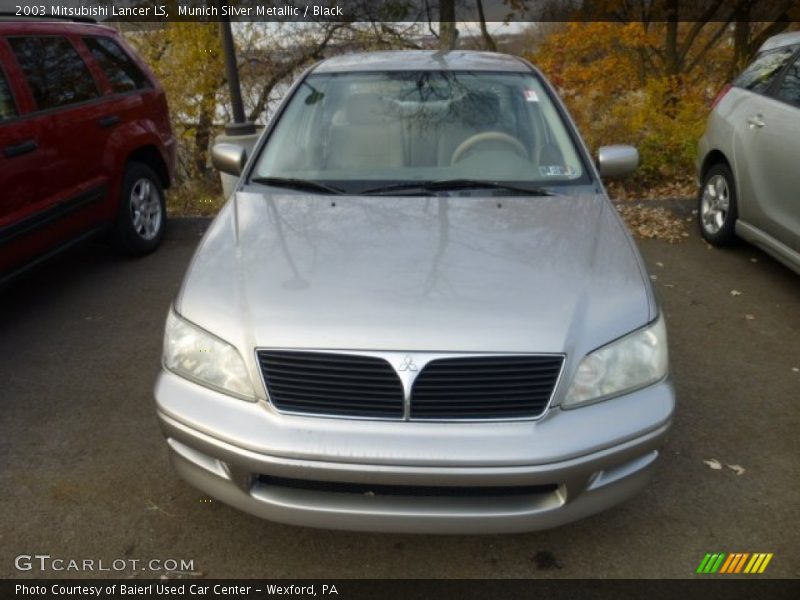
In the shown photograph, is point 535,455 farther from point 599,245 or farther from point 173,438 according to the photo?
point 173,438


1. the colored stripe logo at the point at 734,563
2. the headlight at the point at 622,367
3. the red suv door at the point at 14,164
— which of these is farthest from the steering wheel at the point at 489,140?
the red suv door at the point at 14,164

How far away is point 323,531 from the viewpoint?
8.46 ft

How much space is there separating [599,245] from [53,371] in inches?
121

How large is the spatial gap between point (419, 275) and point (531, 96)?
1.68 meters

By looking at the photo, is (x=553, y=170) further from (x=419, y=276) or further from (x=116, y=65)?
(x=116, y=65)

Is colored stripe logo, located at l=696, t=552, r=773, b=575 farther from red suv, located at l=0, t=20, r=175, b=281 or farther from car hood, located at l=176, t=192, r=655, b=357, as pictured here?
red suv, located at l=0, t=20, r=175, b=281

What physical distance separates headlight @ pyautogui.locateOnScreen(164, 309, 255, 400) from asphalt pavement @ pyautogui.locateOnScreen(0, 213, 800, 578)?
2.37 feet

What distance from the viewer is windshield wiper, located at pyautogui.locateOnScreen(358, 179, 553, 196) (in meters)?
3.04

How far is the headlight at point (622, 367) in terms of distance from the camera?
212 centimetres

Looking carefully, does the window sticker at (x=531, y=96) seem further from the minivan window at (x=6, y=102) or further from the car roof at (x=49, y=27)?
the car roof at (x=49, y=27)

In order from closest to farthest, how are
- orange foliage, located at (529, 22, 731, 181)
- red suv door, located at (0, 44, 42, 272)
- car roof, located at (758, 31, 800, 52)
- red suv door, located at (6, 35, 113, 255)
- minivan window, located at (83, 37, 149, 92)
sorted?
red suv door, located at (0, 44, 42, 272), red suv door, located at (6, 35, 113, 255), car roof, located at (758, 31, 800, 52), minivan window, located at (83, 37, 149, 92), orange foliage, located at (529, 22, 731, 181)

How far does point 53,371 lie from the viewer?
12.5 feet

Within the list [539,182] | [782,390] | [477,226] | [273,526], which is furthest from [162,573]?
[782,390]
